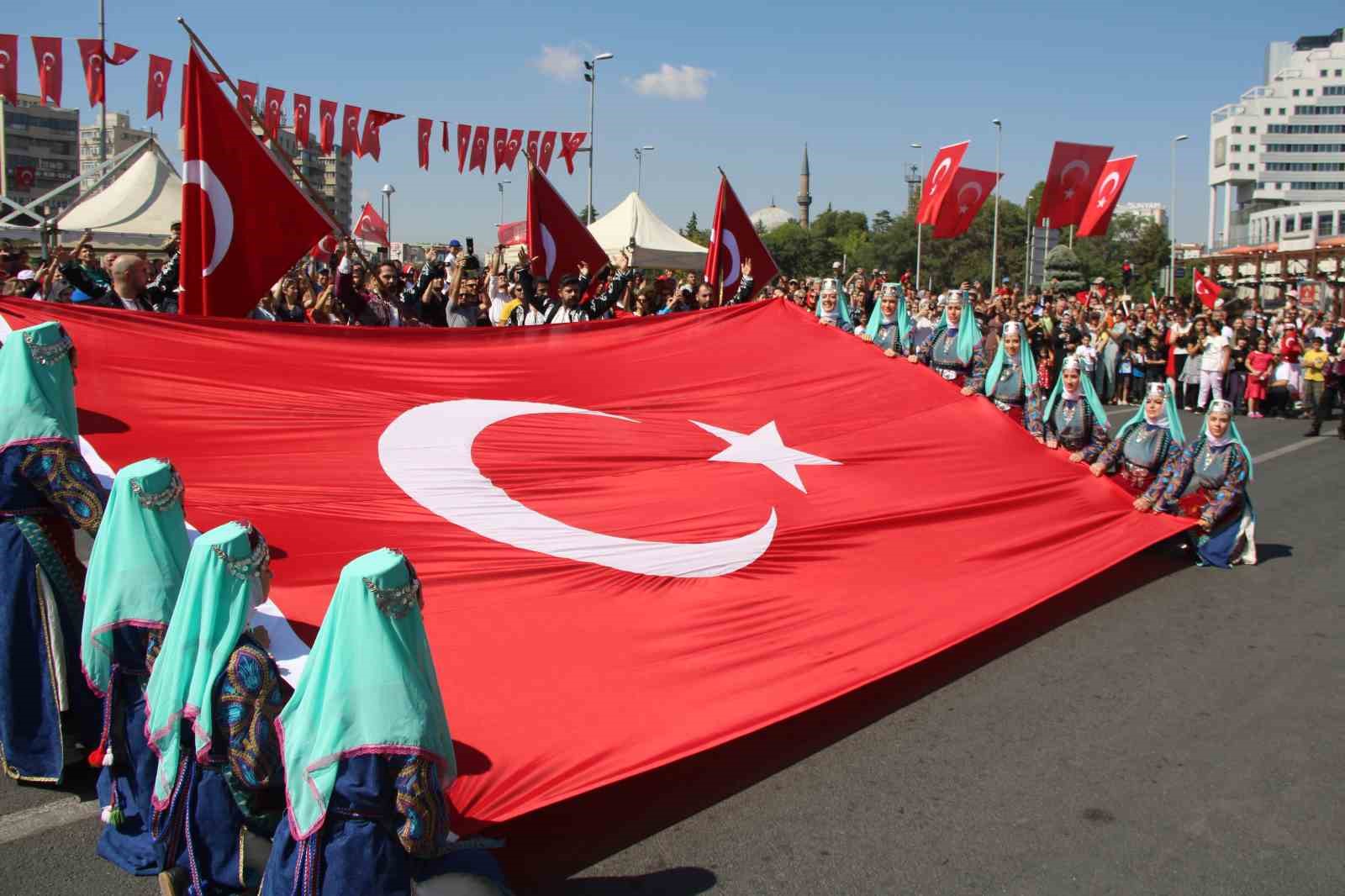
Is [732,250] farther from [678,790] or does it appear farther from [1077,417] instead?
[678,790]

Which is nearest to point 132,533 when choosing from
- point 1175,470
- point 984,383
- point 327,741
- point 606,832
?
point 327,741

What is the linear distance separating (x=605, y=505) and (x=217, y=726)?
270cm

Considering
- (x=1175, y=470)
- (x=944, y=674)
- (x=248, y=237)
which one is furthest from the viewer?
(x=1175, y=470)

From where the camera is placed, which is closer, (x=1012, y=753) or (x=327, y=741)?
(x=327, y=741)

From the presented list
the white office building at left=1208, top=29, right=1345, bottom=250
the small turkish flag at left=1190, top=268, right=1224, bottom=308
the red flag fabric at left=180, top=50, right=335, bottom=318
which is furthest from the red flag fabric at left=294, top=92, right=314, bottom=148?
the white office building at left=1208, top=29, right=1345, bottom=250

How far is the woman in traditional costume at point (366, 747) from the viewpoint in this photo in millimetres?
2775

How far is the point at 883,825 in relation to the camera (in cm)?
397

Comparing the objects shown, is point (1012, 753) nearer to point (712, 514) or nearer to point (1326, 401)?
point (712, 514)

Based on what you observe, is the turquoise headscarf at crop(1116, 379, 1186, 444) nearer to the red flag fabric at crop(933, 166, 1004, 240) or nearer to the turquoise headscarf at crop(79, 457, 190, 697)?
the turquoise headscarf at crop(79, 457, 190, 697)

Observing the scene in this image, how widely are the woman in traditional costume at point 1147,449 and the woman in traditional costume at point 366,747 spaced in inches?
240

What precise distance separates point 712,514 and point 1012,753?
6.44ft

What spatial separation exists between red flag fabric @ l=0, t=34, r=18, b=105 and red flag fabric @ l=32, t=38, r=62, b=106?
15.5 inches

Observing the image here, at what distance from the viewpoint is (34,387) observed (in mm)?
3977

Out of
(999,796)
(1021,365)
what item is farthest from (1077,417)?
(999,796)
